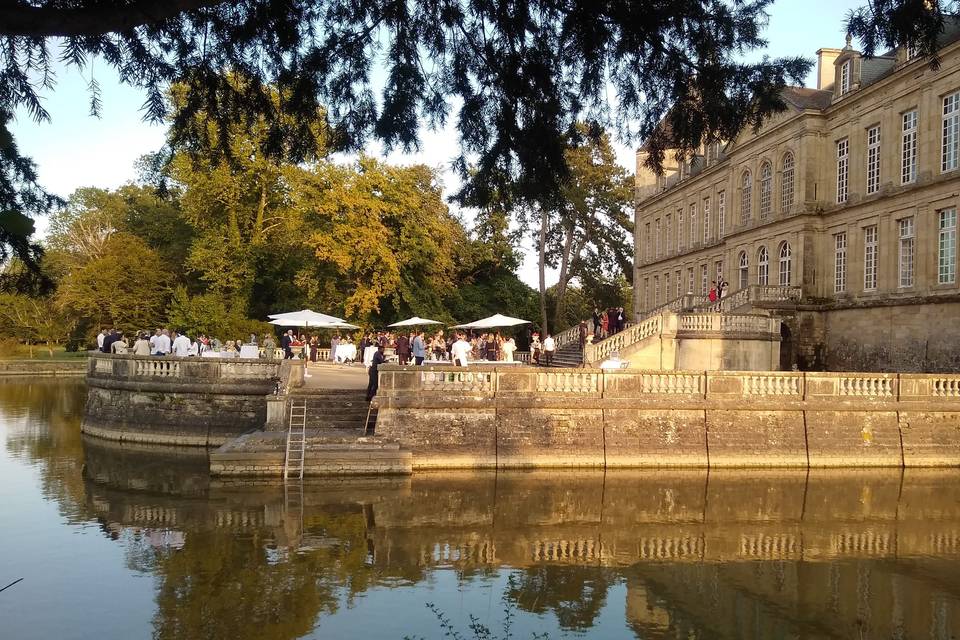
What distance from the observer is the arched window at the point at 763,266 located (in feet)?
104

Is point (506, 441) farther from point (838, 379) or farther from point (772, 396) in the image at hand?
point (838, 379)

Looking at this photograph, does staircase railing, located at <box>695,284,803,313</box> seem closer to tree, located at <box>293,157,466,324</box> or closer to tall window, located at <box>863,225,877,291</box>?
tall window, located at <box>863,225,877,291</box>

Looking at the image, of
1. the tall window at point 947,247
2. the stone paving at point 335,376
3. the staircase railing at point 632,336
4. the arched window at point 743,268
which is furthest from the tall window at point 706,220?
the stone paving at point 335,376

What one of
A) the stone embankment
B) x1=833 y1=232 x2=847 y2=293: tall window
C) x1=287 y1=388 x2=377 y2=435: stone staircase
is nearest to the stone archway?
x1=833 y1=232 x2=847 y2=293: tall window

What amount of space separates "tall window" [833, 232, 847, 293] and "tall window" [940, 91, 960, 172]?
534 cm

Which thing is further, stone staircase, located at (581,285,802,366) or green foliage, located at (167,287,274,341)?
green foliage, located at (167,287,274,341)

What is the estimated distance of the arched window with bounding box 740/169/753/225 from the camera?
33.6 m

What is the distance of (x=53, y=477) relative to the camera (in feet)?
52.1

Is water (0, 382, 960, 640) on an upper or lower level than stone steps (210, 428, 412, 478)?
lower

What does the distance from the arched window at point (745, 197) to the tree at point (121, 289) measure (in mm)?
32592

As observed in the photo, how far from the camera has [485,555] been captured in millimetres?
10633

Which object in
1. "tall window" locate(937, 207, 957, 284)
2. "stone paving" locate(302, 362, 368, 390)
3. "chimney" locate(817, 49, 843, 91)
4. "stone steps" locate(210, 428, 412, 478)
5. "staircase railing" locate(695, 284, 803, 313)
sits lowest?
"stone steps" locate(210, 428, 412, 478)

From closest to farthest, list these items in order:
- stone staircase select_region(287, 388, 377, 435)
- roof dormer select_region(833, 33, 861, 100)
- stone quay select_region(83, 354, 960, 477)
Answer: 1. stone quay select_region(83, 354, 960, 477)
2. stone staircase select_region(287, 388, 377, 435)
3. roof dormer select_region(833, 33, 861, 100)

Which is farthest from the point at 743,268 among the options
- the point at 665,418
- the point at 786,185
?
the point at 665,418
